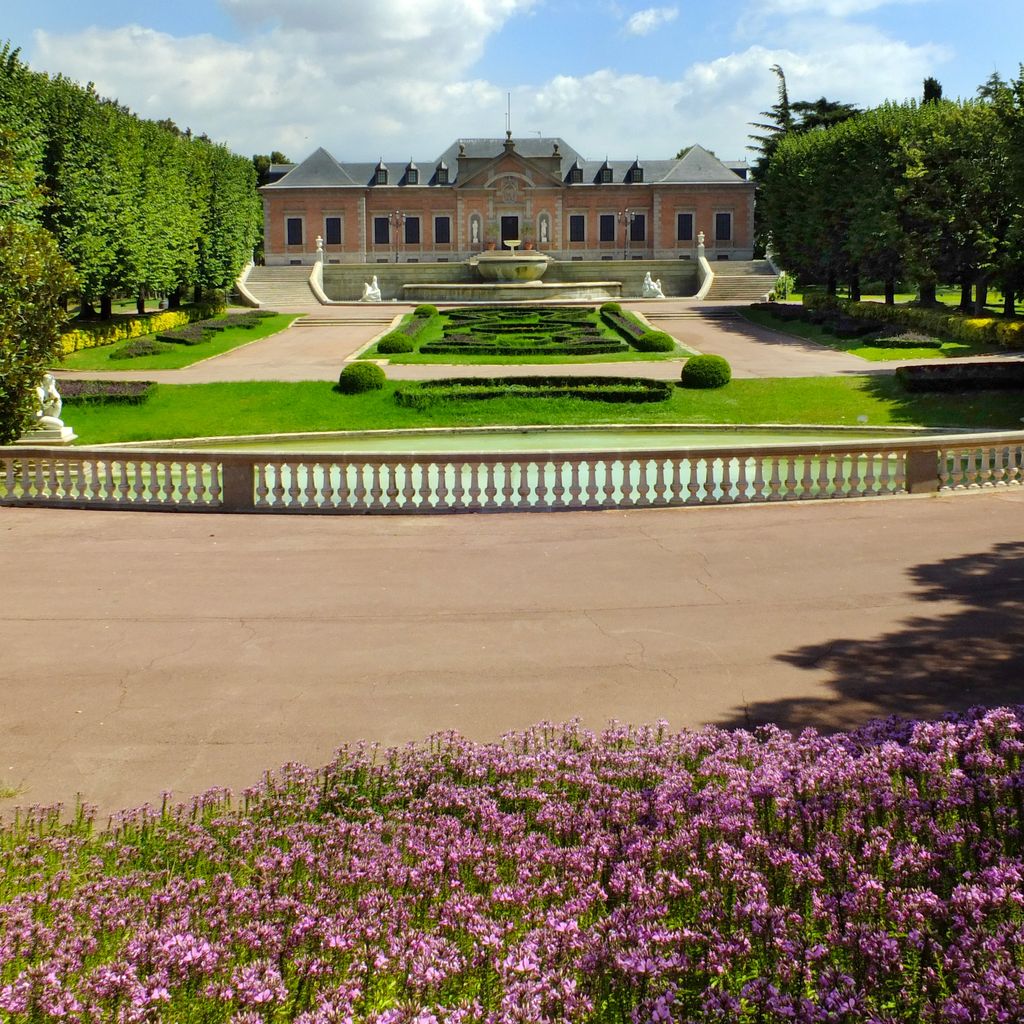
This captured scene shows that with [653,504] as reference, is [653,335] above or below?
above

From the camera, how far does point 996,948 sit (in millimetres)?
3992

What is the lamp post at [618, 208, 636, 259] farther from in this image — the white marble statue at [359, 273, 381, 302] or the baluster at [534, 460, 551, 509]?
the baluster at [534, 460, 551, 509]

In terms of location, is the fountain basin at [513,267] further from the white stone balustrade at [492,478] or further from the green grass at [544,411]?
the white stone balustrade at [492,478]

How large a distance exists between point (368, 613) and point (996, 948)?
6659mm

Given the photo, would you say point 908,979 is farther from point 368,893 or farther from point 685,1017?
point 368,893

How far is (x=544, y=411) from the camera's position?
86.5 ft

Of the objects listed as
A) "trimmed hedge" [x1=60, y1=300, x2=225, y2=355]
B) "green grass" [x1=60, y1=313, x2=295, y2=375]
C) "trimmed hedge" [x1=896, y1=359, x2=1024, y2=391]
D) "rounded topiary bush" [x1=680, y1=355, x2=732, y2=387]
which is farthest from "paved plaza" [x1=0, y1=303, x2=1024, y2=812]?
"trimmed hedge" [x1=60, y1=300, x2=225, y2=355]

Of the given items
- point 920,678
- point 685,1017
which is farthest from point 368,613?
point 685,1017

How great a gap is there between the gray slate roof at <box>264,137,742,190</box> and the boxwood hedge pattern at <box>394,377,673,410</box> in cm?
5076

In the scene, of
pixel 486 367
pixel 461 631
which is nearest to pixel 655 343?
pixel 486 367

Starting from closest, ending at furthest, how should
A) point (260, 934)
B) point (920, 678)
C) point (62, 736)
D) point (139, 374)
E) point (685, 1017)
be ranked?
point (685, 1017) → point (260, 934) → point (62, 736) → point (920, 678) → point (139, 374)

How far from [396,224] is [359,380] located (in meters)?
50.3

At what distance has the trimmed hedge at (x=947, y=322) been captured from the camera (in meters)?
34.2

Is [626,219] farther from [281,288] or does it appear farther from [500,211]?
[281,288]
